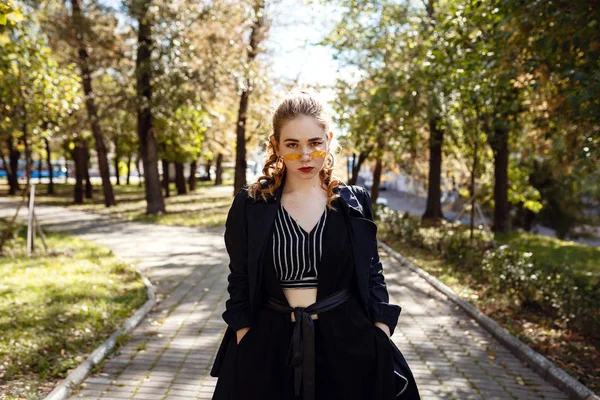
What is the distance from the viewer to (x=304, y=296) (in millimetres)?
2822

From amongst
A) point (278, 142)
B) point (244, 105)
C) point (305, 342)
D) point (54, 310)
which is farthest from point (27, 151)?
point (244, 105)

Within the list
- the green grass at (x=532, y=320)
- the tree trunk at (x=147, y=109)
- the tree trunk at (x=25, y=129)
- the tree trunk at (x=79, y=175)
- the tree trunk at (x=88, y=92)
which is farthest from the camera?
the tree trunk at (x=79, y=175)

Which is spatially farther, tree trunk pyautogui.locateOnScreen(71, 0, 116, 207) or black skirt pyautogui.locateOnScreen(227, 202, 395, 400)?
tree trunk pyautogui.locateOnScreen(71, 0, 116, 207)

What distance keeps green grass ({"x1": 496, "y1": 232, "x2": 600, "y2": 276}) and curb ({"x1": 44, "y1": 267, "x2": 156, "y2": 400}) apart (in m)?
8.85

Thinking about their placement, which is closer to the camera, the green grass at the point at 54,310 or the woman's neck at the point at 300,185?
the woman's neck at the point at 300,185

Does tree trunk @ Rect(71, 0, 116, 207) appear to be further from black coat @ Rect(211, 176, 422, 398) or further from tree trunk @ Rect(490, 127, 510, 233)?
black coat @ Rect(211, 176, 422, 398)

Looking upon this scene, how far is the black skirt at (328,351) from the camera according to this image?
9.05 ft

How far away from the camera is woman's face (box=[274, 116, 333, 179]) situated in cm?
288

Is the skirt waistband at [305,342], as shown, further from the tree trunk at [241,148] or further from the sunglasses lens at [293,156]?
the tree trunk at [241,148]

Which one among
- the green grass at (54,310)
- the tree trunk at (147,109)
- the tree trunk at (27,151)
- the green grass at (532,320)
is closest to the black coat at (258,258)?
the green grass at (54,310)

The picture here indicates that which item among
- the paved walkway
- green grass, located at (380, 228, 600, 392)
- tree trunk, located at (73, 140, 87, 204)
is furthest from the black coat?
tree trunk, located at (73, 140, 87, 204)

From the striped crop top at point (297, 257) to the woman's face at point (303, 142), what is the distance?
0.32m

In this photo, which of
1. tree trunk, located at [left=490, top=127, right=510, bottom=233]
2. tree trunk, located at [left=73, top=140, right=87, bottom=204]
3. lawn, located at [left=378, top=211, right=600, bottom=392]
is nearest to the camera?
lawn, located at [left=378, top=211, right=600, bottom=392]

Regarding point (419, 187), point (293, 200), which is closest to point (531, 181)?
point (419, 187)
